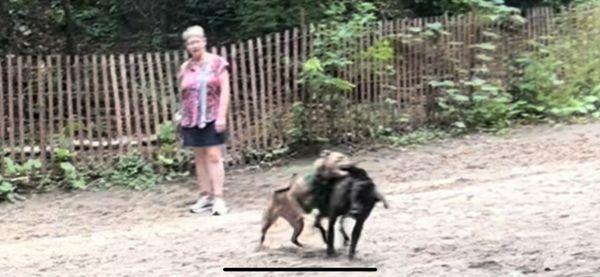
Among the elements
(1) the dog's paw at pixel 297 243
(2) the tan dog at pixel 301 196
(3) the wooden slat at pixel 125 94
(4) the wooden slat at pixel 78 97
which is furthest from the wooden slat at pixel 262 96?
(1) the dog's paw at pixel 297 243

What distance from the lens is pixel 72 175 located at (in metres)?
10.3

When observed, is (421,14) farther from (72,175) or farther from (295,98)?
(72,175)

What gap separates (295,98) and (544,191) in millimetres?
3986

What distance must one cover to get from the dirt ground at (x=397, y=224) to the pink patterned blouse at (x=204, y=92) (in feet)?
3.17

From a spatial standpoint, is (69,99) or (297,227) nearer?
(297,227)

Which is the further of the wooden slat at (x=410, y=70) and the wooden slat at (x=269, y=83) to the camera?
the wooden slat at (x=410, y=70)

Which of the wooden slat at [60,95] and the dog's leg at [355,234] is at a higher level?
the wooden slat at [60,95]

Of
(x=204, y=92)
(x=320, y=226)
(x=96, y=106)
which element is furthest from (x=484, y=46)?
(x=320, y=226)

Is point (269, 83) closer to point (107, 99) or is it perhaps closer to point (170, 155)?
point (170, 155)

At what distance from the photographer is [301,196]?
5973 millimetres

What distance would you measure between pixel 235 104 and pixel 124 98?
53.7 inches

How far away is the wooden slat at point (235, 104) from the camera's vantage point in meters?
10.9

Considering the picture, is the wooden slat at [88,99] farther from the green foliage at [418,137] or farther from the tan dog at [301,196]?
the tan dog at [301,196]

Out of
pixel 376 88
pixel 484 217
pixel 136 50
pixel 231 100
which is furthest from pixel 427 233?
pixel 136 50
